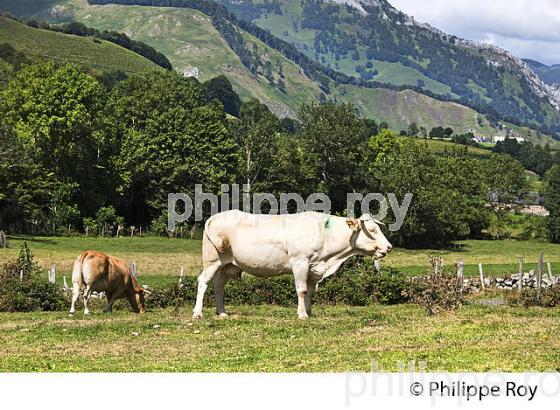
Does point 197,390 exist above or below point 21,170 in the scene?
below

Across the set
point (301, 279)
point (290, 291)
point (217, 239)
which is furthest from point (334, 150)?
point (301, 279)

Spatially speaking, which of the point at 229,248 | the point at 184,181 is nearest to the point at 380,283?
the point at 229,248

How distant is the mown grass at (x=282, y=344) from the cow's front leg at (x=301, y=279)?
414 mm

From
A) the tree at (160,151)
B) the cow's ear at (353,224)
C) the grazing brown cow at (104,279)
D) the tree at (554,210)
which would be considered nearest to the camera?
the cow's ear at (353,224)

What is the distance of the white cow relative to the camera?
20797mm

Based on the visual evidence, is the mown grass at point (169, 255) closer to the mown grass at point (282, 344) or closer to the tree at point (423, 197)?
the tree at point (423, 197)

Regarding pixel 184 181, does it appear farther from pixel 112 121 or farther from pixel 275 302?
pixel 275 302

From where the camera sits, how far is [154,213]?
86.7 m

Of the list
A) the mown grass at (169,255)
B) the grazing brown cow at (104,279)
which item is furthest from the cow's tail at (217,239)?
the mown grass at (169,255)

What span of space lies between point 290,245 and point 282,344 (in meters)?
5.41

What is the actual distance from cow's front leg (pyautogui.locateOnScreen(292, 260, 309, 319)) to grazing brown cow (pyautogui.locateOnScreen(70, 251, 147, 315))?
23.2 ft

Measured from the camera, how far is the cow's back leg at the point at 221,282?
70.9ft

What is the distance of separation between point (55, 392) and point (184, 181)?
7572 centimetres

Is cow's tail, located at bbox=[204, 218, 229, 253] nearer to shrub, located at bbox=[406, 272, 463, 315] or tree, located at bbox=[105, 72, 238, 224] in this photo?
shrub, located at bbox=[406, 272, 463, 315]
